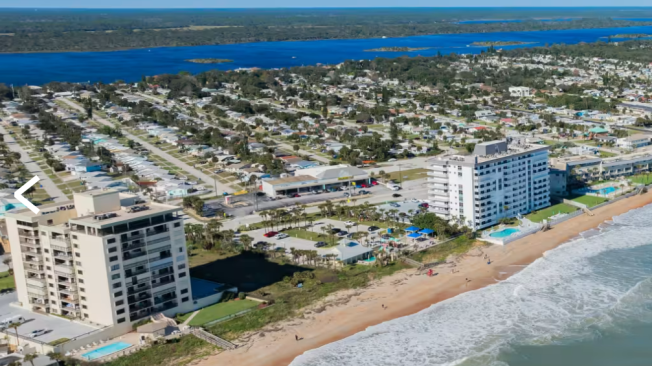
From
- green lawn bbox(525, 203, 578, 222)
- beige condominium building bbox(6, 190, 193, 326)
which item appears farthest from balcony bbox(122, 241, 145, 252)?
green lawn bbox(525, 203, 578, 222)

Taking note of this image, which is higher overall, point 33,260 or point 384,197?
point 33,260

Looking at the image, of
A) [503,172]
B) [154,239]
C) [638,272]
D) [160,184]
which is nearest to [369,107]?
[160,184]

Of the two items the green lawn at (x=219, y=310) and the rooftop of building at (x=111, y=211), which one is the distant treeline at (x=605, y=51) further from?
the rooftop of building at (x=111, y=211)

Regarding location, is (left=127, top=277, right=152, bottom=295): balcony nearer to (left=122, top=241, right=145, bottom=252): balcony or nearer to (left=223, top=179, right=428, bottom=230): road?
(left=122, top=241, right=145, bottom=252): balcony

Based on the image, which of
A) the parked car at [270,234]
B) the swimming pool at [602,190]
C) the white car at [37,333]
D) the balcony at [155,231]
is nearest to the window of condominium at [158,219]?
the balcony at [155,231]

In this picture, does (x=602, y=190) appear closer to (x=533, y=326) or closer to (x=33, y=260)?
(x=533, y=326)

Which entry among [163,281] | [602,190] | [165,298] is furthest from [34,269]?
[602,190]
